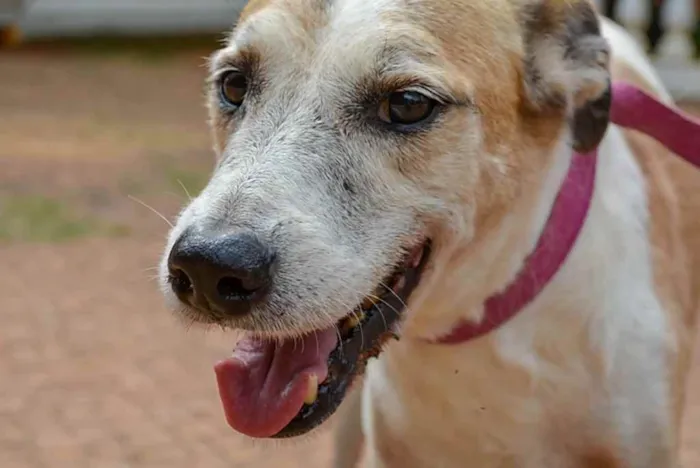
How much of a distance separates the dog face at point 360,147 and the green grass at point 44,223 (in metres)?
2.87

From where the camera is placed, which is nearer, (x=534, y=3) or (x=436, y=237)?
(x=436, y=237)

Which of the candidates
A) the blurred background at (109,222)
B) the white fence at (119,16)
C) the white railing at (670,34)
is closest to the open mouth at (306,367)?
the blurred background at (109,222)

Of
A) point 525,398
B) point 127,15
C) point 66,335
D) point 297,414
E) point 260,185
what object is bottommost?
point 127,15

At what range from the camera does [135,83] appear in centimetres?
757

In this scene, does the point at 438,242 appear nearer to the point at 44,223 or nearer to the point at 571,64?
the point at 571,64

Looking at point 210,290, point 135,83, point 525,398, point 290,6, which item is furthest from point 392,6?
point 135,83

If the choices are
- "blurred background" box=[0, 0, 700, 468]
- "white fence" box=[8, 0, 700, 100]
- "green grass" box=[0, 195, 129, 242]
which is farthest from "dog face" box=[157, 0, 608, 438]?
"white fence" box=[8, 0, 700, 100]

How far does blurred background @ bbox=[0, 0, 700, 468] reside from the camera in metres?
2.80

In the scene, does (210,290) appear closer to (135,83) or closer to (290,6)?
(290,6)

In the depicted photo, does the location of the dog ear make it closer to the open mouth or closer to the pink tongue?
the open mouth

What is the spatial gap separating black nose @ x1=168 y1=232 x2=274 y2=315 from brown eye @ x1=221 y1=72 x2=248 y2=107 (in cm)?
35

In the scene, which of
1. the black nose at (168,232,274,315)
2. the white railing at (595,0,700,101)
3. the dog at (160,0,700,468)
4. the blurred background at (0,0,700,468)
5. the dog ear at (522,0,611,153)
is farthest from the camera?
the white railing at (595,0,700,101)

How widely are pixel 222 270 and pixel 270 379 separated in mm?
291

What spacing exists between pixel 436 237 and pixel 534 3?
431 mm
